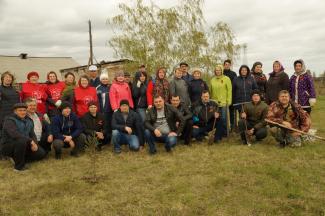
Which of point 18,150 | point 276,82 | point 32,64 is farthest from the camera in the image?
point 32,64

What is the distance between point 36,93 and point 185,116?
3194 millimetres

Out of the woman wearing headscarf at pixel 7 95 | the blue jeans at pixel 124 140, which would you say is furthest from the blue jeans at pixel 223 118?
the woman wearing headscarf at pixel 7 95

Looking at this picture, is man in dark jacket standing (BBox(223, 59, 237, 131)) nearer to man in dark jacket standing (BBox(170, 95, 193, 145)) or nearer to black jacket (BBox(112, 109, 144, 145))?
man in dark jacket standing (BBox(170, 95, 193, 145))

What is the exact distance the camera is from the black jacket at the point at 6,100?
6809 millimetres

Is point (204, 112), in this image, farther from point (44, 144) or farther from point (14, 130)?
point (14, 130)

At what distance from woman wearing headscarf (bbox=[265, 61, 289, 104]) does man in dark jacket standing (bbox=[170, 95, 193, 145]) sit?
2022mm

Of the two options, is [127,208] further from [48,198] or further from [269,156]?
[269,156]

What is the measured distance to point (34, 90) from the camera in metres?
7.22

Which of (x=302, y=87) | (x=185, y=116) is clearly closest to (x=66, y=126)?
(x=185, y=116)

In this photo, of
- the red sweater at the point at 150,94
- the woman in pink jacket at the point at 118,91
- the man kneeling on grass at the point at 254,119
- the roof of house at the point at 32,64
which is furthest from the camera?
the roof of house at the point at 32,64

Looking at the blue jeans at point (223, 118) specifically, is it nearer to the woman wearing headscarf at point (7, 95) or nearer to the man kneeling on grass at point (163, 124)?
the man kneeling on grass at point (163, 124)

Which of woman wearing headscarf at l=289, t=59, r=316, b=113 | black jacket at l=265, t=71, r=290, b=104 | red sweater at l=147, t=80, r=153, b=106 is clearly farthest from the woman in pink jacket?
woman wearing headscarf at l=289, t=59, r=316, b=113

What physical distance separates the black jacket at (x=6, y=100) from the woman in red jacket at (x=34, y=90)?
0.30 metres

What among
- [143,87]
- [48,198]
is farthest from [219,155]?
[48,198]
